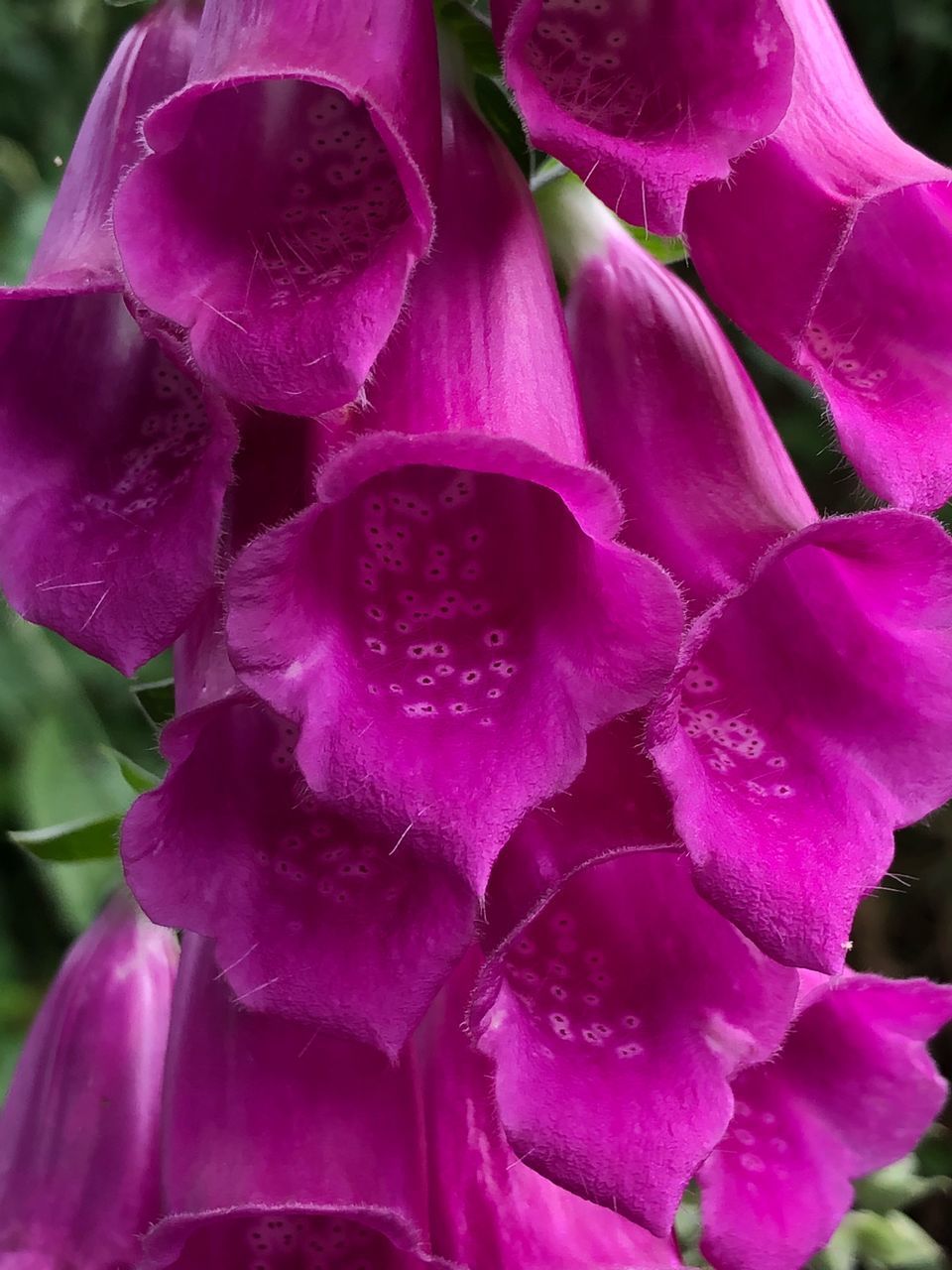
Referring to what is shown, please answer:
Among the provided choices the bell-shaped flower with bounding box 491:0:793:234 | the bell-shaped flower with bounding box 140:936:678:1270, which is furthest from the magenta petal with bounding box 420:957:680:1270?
the bell-shaped flower with bounding box 491:0:793:234

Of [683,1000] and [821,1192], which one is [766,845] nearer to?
[683,1000]

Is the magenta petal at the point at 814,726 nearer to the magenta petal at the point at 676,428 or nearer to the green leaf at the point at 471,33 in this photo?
the magenta petal at the point at 676,428

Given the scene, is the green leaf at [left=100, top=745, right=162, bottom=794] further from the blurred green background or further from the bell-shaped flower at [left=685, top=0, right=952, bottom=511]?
the bell-shaped flower at [left=685, top=0, right=952, bottom=511]

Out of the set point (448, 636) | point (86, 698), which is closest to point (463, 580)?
point (448, 636)

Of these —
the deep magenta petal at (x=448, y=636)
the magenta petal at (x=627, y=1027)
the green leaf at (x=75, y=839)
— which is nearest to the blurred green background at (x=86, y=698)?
the green leaf at (x=75, y=839)

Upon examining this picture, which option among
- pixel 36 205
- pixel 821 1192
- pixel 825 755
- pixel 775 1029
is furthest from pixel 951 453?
pixel 36 205

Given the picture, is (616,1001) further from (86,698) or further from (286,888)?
(86,698)
